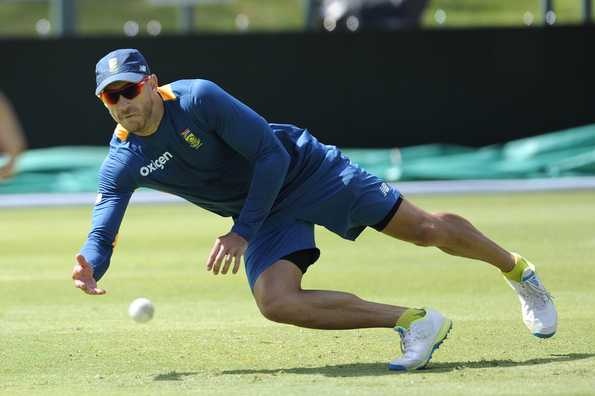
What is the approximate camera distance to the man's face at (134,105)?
673cm

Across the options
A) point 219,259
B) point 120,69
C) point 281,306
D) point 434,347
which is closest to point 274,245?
point 281,306

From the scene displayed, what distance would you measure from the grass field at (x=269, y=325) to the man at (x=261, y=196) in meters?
0.34

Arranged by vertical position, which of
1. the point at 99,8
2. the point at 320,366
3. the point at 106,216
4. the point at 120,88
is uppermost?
the point at 120,88

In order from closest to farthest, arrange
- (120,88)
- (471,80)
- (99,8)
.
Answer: (120,88) → (471,80) → (99,8)

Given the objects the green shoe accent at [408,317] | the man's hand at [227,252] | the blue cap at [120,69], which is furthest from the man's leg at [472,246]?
the blue cap at [120,69]

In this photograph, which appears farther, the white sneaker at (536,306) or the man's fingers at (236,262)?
the white sneaker at (536,306)

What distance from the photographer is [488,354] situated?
7242mm

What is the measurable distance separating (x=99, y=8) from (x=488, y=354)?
29277 millimetres

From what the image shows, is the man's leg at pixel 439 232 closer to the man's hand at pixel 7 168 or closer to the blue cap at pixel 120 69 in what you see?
the blue cap at pixel 120 69

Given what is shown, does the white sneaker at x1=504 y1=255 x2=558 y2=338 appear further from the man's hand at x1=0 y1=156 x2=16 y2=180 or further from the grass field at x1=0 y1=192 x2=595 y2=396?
the man's hand at x1=0 y1=156 x2=16 y2=180

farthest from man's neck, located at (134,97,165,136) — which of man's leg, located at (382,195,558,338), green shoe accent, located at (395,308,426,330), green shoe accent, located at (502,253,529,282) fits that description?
green shoe accent, located at (502,253,529,282)

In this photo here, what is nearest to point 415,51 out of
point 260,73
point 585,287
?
point 260,73

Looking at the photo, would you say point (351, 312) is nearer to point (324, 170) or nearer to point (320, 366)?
point (320, 366)

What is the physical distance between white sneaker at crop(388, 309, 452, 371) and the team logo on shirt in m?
1.53
